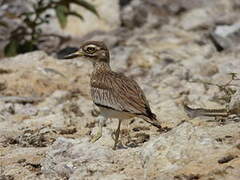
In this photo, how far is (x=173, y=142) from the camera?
16.5 feet

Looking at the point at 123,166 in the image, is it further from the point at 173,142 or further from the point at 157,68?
the point at 157,68

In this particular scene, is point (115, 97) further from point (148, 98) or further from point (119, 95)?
point (148, 98)

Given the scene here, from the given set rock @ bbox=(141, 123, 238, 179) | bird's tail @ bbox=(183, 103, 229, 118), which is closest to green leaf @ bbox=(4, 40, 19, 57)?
bird's tail @ bbox=(183, 103, 229, 118)

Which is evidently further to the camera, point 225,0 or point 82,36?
point 225,0

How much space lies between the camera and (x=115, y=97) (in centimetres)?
597

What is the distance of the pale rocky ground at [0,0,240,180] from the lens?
4953 mm

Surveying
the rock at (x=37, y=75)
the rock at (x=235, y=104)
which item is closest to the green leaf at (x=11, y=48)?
the rock at (x=37, y=75)

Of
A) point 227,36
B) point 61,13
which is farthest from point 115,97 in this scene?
point 227,36

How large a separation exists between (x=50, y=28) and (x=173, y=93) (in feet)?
12.2

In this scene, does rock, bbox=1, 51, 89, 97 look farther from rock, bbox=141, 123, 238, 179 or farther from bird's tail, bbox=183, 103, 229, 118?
rock, bbox=141, 123, 238, 179

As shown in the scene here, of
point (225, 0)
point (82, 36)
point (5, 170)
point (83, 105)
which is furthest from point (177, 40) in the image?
point (5, 170)

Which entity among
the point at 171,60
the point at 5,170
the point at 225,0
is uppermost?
the point at 225,0

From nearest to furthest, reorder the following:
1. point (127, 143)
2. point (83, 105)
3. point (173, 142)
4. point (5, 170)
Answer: point (173, 142) → point (5, 170) → point (127, 143) → point (83, 105)

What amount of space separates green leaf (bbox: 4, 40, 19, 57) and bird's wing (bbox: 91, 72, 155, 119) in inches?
155
